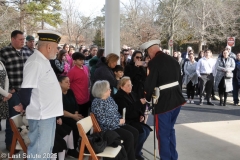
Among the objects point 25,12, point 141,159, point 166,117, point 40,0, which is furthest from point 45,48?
point 40,0

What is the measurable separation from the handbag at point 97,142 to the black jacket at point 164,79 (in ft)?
3.08

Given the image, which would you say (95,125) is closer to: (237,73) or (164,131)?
(164,131)

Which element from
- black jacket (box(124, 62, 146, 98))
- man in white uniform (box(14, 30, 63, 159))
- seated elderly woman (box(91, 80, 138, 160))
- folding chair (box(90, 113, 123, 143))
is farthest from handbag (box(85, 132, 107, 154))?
black jacket (box(124, 62, 146, 98))

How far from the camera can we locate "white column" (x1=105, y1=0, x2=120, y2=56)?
5.28 metres

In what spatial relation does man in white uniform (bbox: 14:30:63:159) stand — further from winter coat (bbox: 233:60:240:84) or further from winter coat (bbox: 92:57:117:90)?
winter coat (bbox: 233:60:240:84)

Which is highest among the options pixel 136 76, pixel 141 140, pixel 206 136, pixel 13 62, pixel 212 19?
pixel 212 19

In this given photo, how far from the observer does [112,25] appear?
17.5 ft

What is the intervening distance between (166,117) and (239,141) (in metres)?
2.02

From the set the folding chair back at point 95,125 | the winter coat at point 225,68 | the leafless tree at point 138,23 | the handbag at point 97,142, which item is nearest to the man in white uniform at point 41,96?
the handbag at point 97,142

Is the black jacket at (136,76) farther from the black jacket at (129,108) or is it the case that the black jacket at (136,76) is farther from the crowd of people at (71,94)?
the black jacket at (129,108)

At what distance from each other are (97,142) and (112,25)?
2.70 metres

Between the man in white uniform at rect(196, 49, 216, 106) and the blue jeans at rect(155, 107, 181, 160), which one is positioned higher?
the man in white uniform at rect(196, 49, 216, 106)

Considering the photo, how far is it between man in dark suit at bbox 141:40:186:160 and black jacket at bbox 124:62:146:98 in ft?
4.68

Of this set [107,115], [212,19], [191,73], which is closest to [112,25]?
[107,115]
